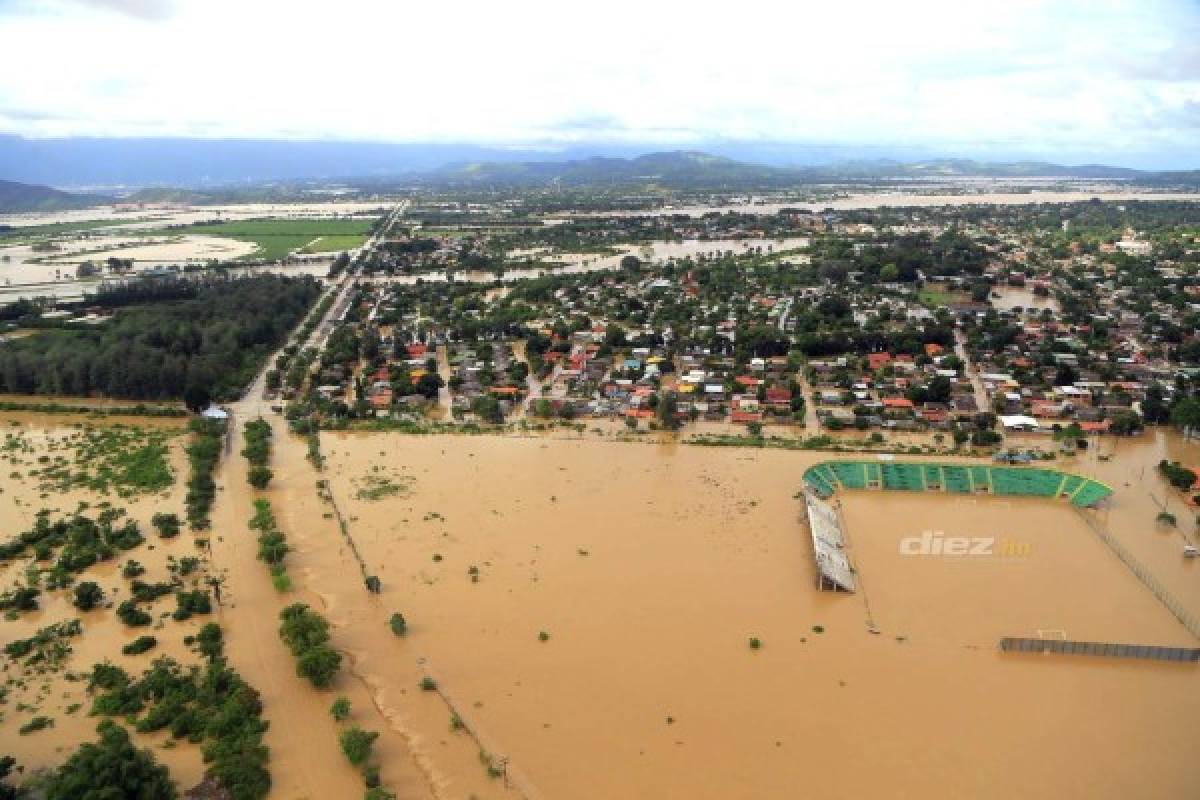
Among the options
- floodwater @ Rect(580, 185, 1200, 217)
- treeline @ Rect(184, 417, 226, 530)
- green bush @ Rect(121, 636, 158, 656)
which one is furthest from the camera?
floodwater @ Rect(580, 185, 1200, 217)

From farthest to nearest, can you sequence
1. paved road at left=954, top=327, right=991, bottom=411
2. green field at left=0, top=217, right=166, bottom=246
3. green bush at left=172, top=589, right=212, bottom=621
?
1. green field at left=0, top=217, right=166, bottom=246
2. paved road at left=954, top=327, right=991, bottom=411
3. green bush at left=172, top=589, right=212, bottom=621

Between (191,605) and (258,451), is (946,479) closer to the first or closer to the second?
(191,605)

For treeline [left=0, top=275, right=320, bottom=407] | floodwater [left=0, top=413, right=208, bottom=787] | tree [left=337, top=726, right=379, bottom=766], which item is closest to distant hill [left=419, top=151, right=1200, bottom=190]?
treeline [left=0, top=275, right=320, bottom=407]

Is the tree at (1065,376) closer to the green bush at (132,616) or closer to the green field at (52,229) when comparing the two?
the green bush at (132,616)

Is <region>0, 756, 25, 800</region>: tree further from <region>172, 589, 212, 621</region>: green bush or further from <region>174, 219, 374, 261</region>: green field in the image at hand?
<region>174, 219, 374, 261</region>: green field

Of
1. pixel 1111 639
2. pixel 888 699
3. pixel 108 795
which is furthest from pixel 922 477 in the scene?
pixel 108 795

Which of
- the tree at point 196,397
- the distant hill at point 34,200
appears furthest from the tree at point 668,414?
the distant hill at point 34,200

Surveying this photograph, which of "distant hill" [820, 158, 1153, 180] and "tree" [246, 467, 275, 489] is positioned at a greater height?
"distant hill" [820, 158, 1153, 180]
